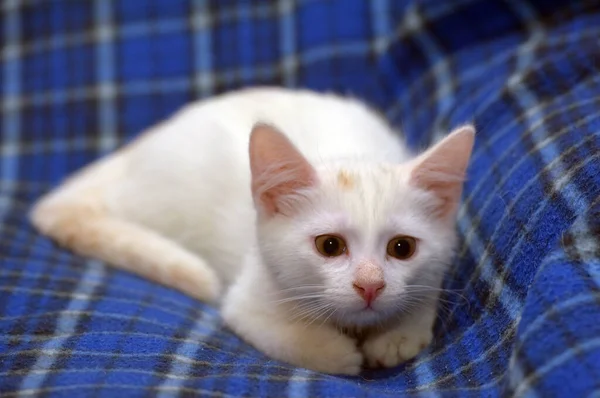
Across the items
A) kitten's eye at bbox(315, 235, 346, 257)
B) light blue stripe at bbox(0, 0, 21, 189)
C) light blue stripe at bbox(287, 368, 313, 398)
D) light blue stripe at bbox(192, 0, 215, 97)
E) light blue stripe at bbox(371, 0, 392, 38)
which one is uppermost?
light blue stripe at bbox(371, 0, 392, 38)

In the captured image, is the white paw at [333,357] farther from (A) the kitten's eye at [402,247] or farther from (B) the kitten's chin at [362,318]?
(A) the kitten's eye at [402,247]

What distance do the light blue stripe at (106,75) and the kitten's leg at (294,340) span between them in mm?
1223

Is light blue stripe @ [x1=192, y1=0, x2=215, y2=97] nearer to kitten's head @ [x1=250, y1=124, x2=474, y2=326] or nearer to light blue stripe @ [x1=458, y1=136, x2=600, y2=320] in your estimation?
kitten's head @ [x1=250, y1=124, x2=474, y2=326]

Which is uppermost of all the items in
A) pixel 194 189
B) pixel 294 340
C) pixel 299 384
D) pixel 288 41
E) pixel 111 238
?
pixel 288 41

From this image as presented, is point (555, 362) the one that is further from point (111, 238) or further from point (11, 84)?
point (11, 84)

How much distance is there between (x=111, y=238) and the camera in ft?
5.36

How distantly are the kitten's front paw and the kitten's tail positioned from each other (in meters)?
0.41

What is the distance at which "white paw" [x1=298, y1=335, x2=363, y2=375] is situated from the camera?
121cm

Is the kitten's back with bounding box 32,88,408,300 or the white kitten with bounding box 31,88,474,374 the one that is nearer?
the white kitten with bounding box 31,88,474,374

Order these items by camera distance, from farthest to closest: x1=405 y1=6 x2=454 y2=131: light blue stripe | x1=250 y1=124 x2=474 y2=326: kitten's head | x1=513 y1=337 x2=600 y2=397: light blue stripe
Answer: x1=405 y1=6 x2=454 y2=131: light blue stripe, x1=250 y1=124 x2=474 y2=326: kitten's head, x1=513 y1=337 x2=600 y2=397: light blue stripe

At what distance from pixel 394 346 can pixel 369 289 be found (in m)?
0.20

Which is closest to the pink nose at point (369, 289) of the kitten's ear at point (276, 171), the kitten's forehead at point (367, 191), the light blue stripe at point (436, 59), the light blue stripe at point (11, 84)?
the kitten's forehead at point (367, 191)

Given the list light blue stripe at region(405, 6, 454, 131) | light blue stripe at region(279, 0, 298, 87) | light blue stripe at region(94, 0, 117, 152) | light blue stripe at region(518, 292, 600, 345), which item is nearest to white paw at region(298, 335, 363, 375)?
light blue stripe at region(518, 292, 600, 345)

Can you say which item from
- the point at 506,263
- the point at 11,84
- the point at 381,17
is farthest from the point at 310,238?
the point at 11,84
